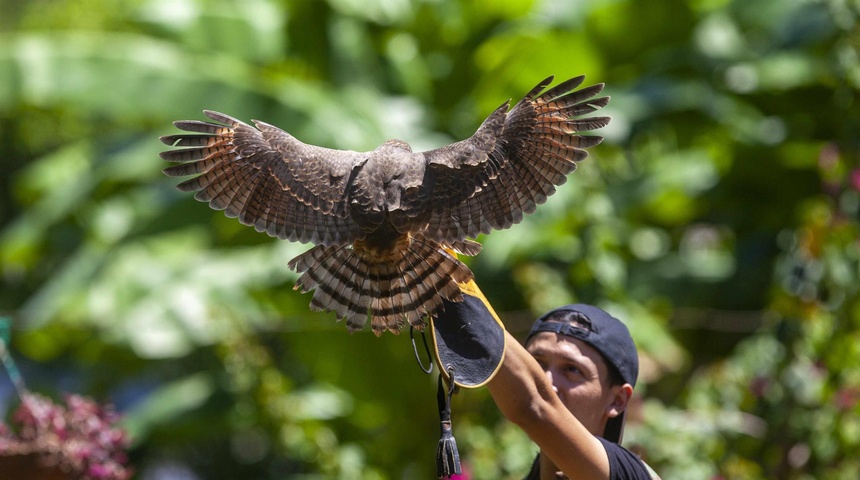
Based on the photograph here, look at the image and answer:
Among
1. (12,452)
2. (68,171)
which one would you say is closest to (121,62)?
(68,171)

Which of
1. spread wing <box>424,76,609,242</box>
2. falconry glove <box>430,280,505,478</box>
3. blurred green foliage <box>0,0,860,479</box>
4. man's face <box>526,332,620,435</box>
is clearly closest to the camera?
falconry glove <box>430,280,505,478</box>

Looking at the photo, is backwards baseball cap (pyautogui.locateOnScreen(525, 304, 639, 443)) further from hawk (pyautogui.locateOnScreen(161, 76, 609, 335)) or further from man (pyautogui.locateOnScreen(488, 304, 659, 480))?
hawk (pyautogui.locateOnScreen(161, 76, 609, 335))

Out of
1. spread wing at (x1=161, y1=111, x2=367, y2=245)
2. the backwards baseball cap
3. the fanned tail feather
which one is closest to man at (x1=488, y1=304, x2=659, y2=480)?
the backwards baseball cap

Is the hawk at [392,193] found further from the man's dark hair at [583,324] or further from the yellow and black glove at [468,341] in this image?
the man's dark hair at [583,324]

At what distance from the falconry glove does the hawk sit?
4 centimetres

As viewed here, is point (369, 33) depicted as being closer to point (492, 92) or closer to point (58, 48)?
point (492, 92)

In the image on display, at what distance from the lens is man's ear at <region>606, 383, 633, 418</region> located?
7.76 ft

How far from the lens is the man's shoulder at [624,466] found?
205 centimetres

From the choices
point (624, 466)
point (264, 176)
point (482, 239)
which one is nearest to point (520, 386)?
point (624, 466)

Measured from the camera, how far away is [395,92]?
7.21 metres

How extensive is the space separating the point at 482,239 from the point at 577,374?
10.2 feet

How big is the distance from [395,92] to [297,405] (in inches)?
103

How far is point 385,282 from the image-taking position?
6.78 feet

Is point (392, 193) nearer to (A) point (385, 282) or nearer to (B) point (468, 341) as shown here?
(A) point (385, 282)
